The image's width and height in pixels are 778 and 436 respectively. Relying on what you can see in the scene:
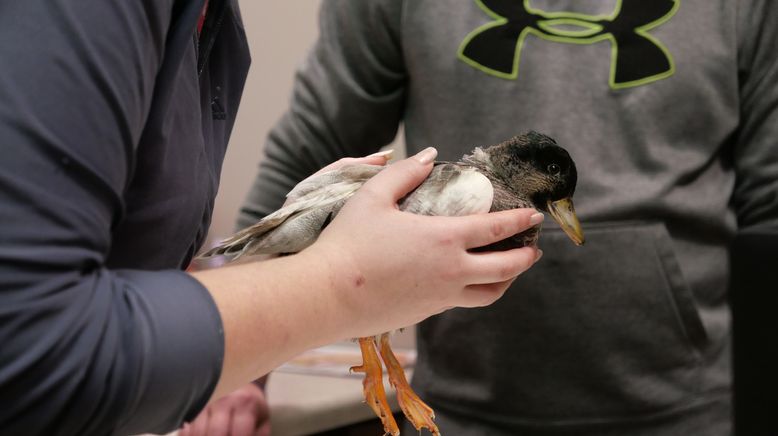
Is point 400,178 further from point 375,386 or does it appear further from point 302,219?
point 375,386

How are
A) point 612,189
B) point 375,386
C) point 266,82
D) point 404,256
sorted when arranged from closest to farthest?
point 404,256 → point 375,386 → point 612,189 → point 266,82

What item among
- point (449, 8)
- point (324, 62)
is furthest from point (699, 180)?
point (324, 62)

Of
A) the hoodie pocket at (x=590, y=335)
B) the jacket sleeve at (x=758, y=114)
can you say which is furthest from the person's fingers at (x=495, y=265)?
the jacket sleeve at (x=758, y=114)

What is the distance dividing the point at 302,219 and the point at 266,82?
0.57 metres

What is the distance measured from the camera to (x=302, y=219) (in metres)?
0.59

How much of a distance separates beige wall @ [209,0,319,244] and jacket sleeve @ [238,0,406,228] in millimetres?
20

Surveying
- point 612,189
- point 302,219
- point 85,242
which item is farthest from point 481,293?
point 612,189

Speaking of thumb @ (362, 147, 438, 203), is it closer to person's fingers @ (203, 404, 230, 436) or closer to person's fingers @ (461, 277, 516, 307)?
person's fingers @ (461, 277, 516, 307)

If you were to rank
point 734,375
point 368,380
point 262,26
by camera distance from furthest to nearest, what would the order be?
1. point 262,26
2. point 368,380
3. point 734,375

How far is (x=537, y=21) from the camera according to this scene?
3.37ft

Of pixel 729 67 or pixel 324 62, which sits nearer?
pixel 729 67

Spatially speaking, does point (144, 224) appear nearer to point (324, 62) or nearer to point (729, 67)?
point (324, 62)

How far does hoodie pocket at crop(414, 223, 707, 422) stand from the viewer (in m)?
1.02

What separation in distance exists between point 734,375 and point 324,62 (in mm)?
822
